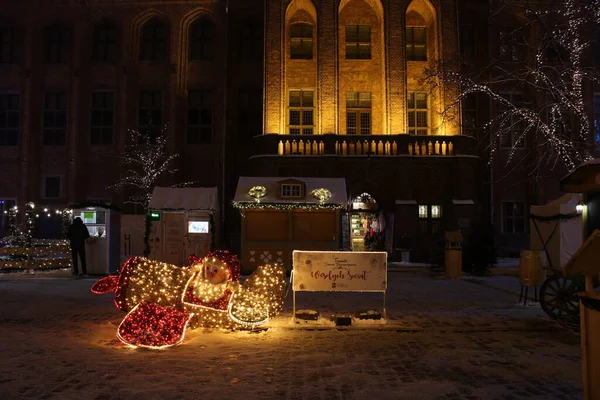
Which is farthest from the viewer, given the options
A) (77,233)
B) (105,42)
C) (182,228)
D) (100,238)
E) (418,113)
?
(105,42)

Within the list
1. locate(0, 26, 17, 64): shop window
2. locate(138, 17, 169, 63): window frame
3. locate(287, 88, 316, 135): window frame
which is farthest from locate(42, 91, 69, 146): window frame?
locate(287, 88, 316, 135): window frame

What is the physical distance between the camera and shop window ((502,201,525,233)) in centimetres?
2706

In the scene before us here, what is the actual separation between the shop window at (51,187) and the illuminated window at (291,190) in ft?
54.1

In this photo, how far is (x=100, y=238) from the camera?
17938 millimetres

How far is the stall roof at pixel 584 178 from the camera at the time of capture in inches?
337

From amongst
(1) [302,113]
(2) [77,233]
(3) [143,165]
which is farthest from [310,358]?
(3) [143,165]

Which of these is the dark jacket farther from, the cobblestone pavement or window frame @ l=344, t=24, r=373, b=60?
window frame @ l=344, t=24, r=373, b=60

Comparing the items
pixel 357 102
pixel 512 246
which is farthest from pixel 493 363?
pixel 512 246

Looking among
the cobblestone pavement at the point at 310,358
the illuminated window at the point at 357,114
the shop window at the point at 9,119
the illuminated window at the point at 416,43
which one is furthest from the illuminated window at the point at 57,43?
the cobblestone pavement at the point at 310,358

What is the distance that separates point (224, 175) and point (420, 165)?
10963mm

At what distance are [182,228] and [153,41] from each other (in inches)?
546

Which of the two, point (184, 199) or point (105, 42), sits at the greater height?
point (105, 42)

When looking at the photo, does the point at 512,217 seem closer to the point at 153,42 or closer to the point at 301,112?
the point at 301,112

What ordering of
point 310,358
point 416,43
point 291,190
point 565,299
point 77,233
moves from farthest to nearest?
point 416,43 → point 291,190 → point 77,233 → point 565,299 → point 310,358
